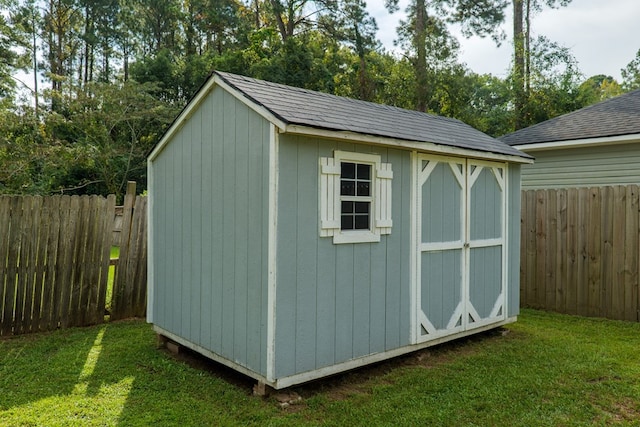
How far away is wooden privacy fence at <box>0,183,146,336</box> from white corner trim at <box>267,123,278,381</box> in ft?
10.2

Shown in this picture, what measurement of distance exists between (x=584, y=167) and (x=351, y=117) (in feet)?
19.9

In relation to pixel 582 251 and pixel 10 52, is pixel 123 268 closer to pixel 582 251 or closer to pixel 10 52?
pixel 582 251

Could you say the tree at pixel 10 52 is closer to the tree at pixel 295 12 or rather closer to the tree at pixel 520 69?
the tree at pixel 295 12

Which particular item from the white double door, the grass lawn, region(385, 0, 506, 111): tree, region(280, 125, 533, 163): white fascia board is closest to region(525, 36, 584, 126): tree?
region(385, 0, 506, 111): tree

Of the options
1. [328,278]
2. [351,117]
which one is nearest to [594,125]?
[351,117]

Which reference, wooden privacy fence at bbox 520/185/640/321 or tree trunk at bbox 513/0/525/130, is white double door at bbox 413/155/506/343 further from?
tree trunk at bbox 513/0/525/130

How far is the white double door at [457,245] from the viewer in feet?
15.1

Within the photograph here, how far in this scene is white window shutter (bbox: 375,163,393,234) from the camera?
4.14m

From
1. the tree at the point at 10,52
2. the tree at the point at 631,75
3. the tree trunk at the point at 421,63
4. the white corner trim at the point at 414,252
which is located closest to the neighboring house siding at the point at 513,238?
the white corner trim at the point at 414,252

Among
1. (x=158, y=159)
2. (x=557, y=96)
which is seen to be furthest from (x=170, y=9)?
(x=158, y=159)

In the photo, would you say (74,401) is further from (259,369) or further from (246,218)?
(246,218)

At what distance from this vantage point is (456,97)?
1633 cm

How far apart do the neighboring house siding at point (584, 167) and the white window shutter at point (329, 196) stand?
21.2ft

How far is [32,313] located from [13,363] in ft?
3.35
